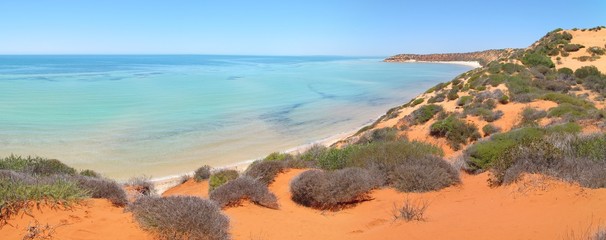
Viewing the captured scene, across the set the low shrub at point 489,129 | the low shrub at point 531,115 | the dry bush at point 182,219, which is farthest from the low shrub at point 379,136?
the dry bush at point 182,219

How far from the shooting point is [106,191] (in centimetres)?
762

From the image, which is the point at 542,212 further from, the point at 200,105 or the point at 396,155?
the point at 200,105

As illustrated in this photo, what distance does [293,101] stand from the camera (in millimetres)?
41500

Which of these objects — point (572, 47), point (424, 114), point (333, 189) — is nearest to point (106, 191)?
point (333, 189)

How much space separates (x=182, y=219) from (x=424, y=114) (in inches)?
715

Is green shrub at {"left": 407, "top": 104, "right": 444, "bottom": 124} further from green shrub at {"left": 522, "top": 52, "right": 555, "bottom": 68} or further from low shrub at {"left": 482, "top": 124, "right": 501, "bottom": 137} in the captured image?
green shrub at {"left": 522, "top": 52, "right": 555, "bottom": 68}

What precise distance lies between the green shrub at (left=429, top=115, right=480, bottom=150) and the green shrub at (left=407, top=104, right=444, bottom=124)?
2.48 m

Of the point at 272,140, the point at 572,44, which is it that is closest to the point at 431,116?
the point at 272,140

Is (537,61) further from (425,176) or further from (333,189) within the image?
(333,189)

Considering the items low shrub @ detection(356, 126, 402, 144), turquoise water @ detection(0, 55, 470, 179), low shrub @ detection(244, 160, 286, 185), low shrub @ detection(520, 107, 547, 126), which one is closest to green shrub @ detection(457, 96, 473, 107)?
low shrub @ detection(520, 107, 547, 126)

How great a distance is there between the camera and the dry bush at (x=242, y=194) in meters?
8.43

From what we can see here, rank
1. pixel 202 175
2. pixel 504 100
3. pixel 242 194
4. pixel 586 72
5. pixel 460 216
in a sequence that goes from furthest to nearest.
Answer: pixel 586 72 → pixel 504 100 → pixel 202 175 → pixel 242 194 → pixel 460 216

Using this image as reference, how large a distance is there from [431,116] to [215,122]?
14.2 metres

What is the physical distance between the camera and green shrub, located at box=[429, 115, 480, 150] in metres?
17.8
